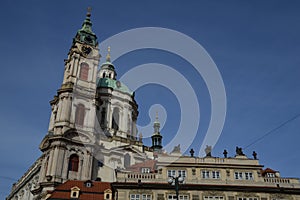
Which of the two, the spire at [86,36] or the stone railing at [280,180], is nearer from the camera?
the stone railing at [280,180]

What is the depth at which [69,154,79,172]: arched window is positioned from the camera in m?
52.4

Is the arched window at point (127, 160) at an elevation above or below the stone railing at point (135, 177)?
above

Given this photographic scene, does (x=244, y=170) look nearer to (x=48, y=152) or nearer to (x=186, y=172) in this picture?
(x=186, y=172)

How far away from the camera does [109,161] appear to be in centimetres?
5697

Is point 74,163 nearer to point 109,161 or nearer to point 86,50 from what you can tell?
point 109,161

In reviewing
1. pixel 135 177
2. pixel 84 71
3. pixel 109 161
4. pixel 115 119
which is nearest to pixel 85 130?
pixel 109 161

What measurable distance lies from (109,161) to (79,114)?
10.4 m

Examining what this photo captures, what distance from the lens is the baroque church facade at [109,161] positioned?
34.3 m

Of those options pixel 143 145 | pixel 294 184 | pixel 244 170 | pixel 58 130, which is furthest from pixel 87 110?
pixel 294 184

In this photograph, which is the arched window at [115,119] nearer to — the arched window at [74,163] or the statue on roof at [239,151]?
the arched window at [74,163]

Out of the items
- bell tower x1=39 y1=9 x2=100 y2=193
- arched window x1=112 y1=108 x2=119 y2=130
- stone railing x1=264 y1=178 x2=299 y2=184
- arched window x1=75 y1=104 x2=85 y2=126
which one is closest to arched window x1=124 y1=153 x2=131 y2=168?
bell tower x1=39 y1=9 x2=100 y2=193

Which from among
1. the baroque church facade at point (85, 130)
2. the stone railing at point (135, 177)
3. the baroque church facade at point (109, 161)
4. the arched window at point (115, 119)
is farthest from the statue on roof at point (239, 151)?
the arched window at point (115, 119)

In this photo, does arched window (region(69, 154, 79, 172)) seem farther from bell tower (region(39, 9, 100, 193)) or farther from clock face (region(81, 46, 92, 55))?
clock face (region(81, 46, 92, 55))

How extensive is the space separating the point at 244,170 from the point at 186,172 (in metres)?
6.85
